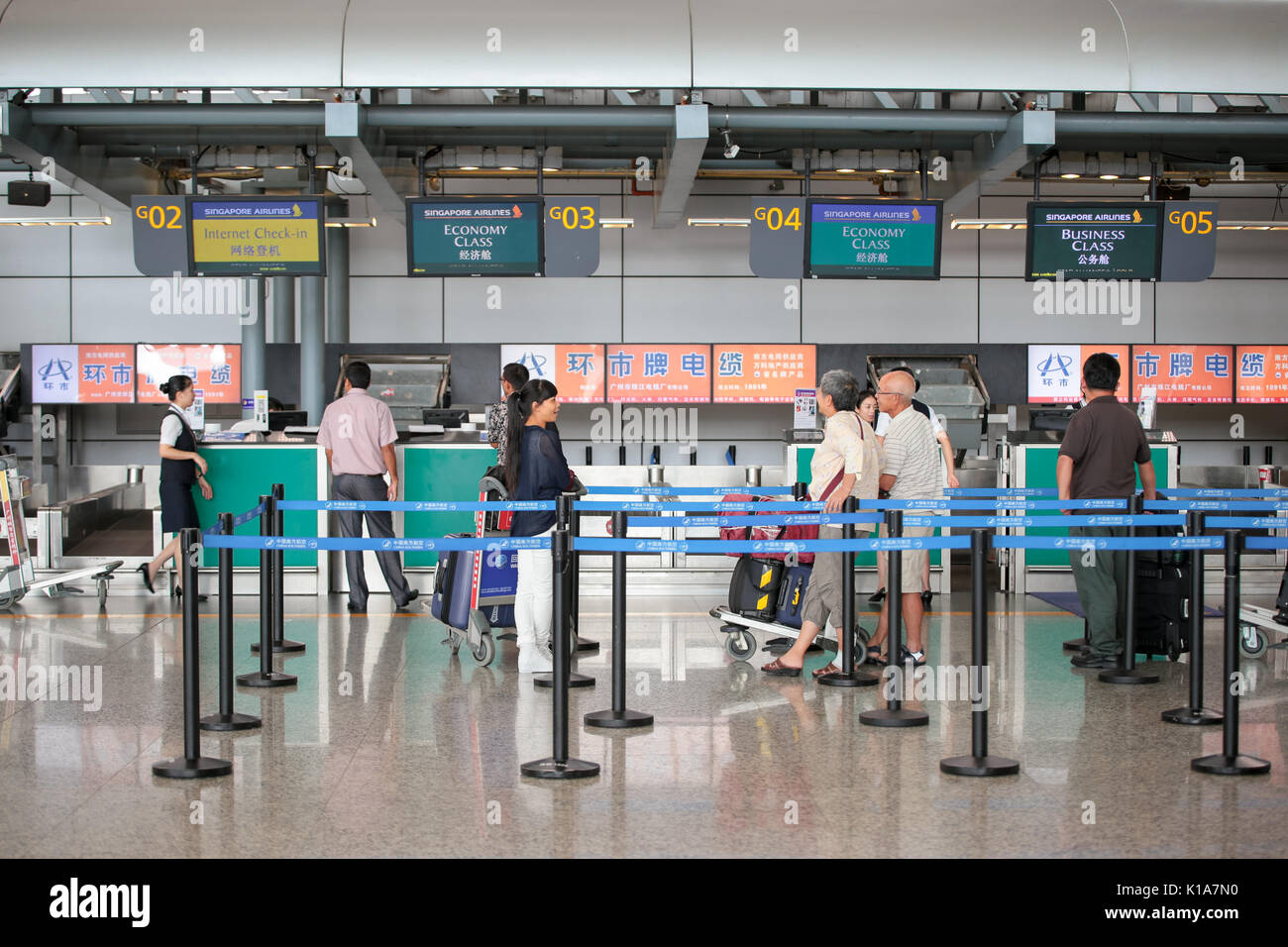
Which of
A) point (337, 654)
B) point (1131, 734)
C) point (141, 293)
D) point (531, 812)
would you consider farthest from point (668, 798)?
point (141, 293)

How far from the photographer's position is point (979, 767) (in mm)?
4500

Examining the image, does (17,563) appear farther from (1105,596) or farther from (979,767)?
(1105,596)

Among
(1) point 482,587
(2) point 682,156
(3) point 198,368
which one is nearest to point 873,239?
(2) point 682,156

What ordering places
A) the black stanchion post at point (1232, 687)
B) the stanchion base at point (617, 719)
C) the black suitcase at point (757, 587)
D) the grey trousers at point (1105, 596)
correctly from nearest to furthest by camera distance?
1. the black stanchion post at point (1232, 687)
2. the stanchion base at point (617, 719)
3. the grey trousers at point (1105, 596)
4. the black suitcase at point (757, 587)

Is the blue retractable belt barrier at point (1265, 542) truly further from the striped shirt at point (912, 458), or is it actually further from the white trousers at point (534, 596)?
the white trousers at point (534, 596)

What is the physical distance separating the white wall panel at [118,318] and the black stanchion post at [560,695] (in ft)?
32.9

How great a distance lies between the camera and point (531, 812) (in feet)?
13.2

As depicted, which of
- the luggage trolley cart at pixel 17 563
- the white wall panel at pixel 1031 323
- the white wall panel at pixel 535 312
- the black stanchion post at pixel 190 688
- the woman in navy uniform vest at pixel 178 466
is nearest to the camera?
the black stanchion post at pixel 190 688

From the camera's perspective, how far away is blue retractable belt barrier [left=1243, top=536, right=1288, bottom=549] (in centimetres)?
495

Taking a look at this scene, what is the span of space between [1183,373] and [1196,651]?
8.63 m

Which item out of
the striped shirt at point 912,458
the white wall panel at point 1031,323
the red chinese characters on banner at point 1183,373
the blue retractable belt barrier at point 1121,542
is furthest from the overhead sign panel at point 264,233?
the red chinese characters on banner at point 1183,373

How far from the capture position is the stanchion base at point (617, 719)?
5175mm

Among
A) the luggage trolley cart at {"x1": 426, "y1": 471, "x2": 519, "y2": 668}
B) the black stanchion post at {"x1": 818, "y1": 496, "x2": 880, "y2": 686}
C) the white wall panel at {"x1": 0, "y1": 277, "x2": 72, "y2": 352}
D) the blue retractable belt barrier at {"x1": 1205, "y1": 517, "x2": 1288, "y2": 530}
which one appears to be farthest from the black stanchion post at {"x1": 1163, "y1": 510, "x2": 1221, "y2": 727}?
the white wall panel at {"x1": 0, "y1": 277, "x2": 72, "y2": 352}
